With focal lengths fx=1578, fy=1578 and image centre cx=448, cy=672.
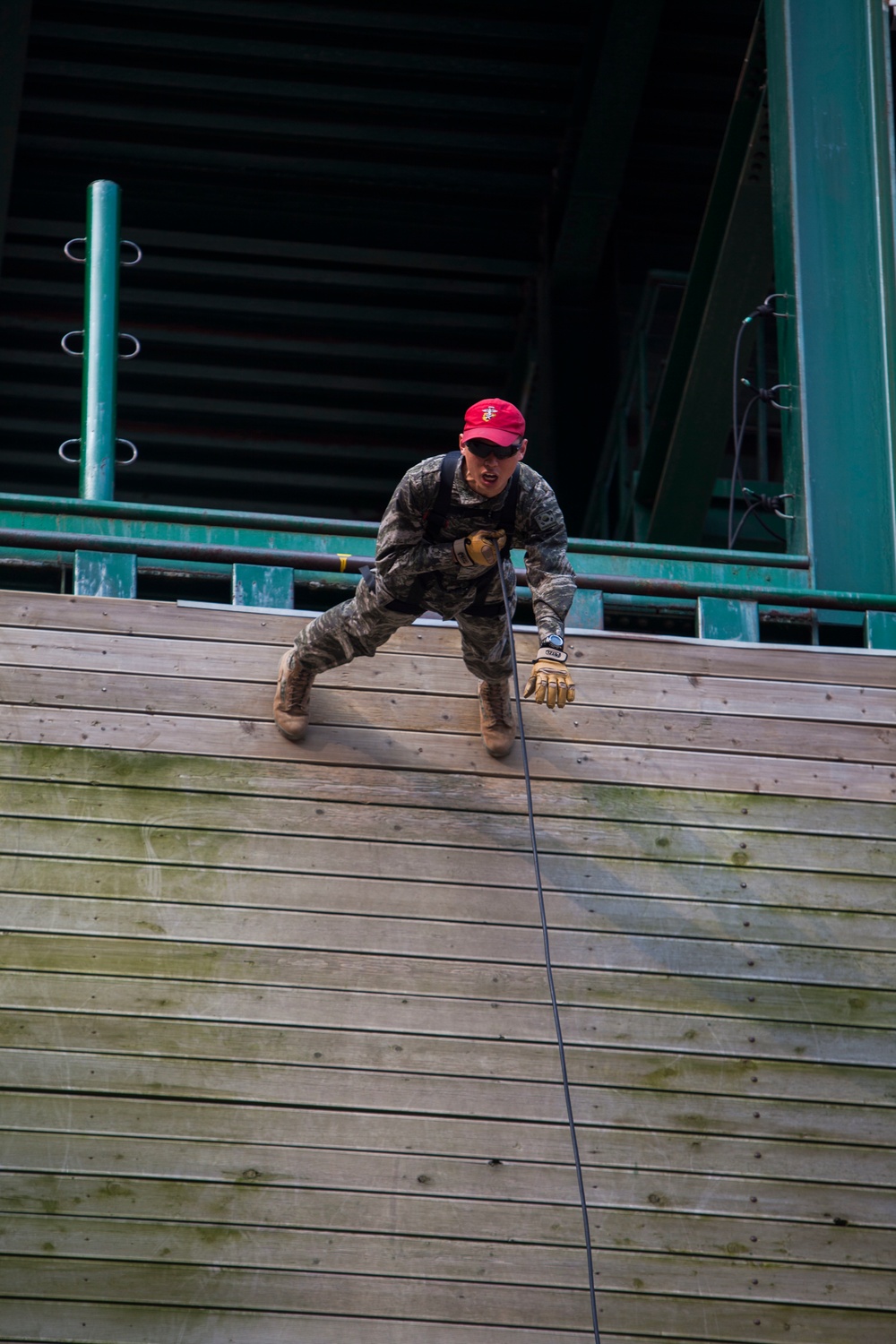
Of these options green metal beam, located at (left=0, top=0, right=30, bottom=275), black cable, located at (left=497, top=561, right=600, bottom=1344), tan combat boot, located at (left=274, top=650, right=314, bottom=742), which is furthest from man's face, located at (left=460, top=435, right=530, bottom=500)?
green metal beam, located at (left=0, top=0, right=30, bottom=275)

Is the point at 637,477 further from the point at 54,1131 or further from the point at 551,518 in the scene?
the point at 54,1131

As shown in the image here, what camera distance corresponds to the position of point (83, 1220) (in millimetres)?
5152

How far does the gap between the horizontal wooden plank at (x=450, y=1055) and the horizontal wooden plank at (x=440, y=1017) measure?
0.07 ft

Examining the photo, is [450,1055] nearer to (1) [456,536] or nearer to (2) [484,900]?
(2) [484,900]

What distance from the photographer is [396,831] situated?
6172 millimetres

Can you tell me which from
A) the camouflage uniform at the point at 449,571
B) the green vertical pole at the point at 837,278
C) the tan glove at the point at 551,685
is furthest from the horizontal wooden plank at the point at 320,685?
the tan glove at the point at 551,685

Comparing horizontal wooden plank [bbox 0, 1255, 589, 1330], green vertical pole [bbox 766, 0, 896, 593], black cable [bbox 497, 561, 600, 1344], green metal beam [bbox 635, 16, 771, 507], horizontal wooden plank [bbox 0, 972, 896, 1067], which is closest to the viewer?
black cable [bbox 497, 561, 600, 1344]

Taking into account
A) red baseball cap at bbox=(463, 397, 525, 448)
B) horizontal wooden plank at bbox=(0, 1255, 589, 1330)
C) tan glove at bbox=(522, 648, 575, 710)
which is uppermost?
red baseball cap at bbox=(463, 397, 525, 448)

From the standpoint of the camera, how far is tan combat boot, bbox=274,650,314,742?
626 centimetres

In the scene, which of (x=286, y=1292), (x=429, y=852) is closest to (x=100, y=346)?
(x=429, y=852)

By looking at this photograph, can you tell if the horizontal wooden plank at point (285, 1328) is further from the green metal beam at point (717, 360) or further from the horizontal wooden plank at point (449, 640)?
the green metal beam at point (717, 360)

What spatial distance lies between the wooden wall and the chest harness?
769 millimetres

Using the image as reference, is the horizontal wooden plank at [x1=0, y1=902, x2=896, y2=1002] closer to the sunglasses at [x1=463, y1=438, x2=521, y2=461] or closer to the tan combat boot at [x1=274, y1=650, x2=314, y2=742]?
the tan combat boot at [x1=274, y1=650, x2=314, y2=742]

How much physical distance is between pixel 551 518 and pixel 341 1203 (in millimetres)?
2495
